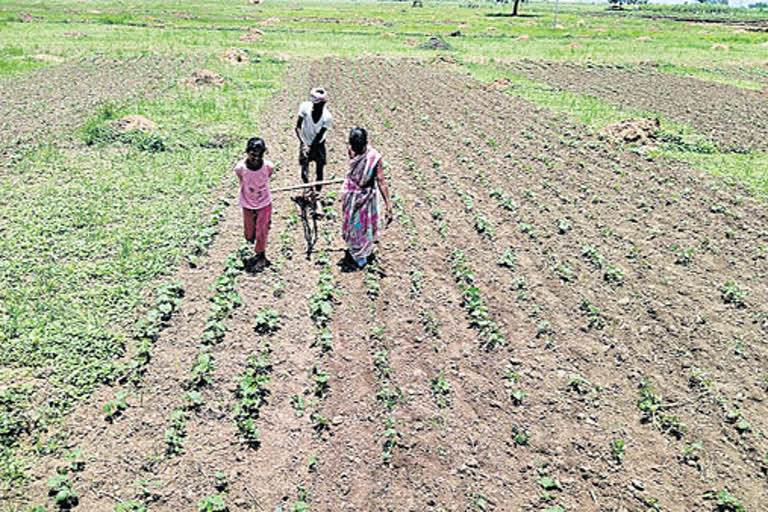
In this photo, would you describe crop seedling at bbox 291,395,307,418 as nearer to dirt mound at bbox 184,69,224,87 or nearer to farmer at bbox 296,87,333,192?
farmer at bbox 296,87,333,192

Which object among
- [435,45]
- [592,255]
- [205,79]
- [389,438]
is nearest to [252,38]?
[435,45]

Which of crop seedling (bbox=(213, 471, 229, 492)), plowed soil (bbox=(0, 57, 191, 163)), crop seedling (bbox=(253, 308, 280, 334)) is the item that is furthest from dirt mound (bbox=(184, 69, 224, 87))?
crop seedling (bbox=(213, 471, 229, 492))

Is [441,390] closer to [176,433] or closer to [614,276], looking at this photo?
[176,433]

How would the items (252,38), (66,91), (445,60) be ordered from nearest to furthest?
(66,91) < (445,60) < (252,38)

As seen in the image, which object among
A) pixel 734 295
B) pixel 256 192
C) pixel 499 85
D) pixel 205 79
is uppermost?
pixel 499 85

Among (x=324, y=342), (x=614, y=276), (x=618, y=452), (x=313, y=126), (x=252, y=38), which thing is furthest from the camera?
(x=252, y=38)

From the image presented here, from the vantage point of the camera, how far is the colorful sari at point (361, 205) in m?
7.01

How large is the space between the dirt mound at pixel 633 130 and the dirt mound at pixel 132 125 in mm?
11704

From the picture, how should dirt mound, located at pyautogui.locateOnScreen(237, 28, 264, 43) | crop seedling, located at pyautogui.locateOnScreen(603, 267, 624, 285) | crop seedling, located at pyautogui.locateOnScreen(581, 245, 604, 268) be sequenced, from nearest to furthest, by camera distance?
1. crop seedling, located at pyautogui.locateOnScreen(603, 267, 624, 285)
2. crop seedling, located at pyautogui.locateOnScreen(581, 245, 604, 268)
3. dirt mound, located at pyautogui.locateOnScreen(237, 28, 264, 43)

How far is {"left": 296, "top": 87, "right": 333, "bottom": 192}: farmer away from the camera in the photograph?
26.5 ft

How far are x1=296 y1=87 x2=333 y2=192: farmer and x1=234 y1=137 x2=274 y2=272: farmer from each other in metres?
1.38

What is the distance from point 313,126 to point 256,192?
191 centimetres

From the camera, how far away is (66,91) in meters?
18.6

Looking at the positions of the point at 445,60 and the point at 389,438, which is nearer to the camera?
the point at 389,438
